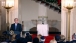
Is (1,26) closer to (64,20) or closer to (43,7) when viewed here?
(64,20)

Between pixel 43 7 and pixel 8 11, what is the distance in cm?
521

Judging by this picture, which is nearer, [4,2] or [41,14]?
[4,2]

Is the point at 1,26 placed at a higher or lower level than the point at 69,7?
lower

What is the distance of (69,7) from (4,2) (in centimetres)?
280

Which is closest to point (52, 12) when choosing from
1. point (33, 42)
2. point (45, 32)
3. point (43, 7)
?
point (43, 7)

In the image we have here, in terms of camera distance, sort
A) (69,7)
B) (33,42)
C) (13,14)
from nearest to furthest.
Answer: (33,42)
(69,7)
(13,14)

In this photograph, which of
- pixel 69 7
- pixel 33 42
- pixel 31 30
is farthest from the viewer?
pixel 31 30

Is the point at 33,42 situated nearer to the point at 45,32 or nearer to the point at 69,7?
the point at 69,7

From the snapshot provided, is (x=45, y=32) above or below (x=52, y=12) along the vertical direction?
below

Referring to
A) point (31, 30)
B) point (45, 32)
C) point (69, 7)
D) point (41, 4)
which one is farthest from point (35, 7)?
point (69, 7)

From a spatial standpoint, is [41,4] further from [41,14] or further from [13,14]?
[13,14]

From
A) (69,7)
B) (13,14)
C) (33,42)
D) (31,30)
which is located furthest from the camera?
(31,30)

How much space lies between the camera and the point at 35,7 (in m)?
15.3

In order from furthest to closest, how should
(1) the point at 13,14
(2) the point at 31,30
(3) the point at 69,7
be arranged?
(2) the point at 31,30 → (1) the point at 13,14 → (3) the point at 69,7
